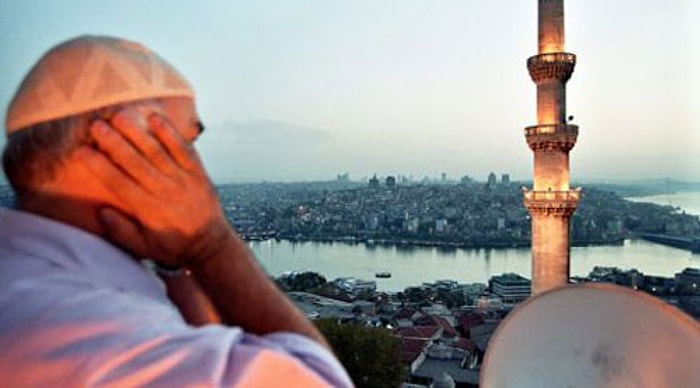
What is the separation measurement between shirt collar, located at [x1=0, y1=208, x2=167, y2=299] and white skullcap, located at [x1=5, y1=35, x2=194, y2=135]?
6cm

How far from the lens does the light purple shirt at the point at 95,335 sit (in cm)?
32

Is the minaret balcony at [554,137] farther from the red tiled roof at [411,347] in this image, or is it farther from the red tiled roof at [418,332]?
the red tiled roof at [418,332]

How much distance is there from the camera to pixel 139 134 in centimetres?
39

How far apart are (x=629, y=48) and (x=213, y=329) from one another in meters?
11.0

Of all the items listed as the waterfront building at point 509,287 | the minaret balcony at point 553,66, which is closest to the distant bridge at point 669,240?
the waterfront building at point 509,287

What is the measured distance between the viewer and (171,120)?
0.41 meters

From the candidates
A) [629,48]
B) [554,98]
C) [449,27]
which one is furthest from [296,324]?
[449,27]

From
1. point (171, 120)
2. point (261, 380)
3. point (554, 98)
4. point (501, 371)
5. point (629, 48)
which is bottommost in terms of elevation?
point (501, 371)

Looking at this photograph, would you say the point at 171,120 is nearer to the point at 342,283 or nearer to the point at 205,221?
the point at 205,221

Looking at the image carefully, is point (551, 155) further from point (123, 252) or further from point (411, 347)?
point (123, 252)

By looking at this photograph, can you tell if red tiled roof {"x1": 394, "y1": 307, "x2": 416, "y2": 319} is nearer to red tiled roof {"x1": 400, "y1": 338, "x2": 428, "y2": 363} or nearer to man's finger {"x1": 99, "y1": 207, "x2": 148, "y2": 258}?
red tiled roof {"x1": 400, "y1": 338, "x2": 428, "y2": 363}

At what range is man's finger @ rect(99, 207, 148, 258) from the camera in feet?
1.30

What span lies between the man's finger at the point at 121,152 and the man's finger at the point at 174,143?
16 mm

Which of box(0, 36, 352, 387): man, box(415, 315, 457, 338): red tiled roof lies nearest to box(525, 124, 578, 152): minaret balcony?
box(0, 36, 352, 387): man
